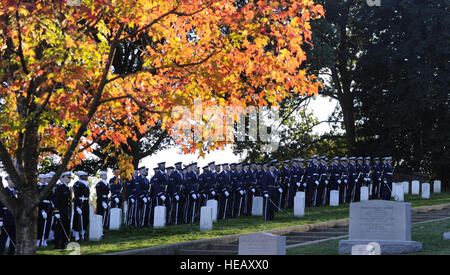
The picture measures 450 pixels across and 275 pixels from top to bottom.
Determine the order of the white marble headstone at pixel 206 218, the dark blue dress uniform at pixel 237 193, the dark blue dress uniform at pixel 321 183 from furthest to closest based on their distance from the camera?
the dark blue dress uniform at pixel 321 183
the dark blue dress uniform at pixel 237 193
the white marble headstone at pixel 206 218

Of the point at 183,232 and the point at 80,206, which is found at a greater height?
the point at 80,206

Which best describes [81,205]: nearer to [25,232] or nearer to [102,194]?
[102,194]

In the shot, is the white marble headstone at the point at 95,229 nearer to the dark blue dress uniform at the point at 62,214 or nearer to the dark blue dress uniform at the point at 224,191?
the dark blue dress uniform at the point at 62,214

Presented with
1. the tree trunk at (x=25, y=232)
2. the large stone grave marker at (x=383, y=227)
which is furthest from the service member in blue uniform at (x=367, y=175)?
the tree trunk at (x=25, y=232)

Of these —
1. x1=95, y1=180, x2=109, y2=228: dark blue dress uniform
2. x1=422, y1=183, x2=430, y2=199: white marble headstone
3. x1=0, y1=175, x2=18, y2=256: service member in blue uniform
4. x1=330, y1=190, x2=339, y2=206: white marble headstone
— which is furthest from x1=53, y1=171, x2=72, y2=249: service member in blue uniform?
x1=422, y1=183, x2=430, y2=199: white marble headstone

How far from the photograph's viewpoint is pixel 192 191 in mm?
22781

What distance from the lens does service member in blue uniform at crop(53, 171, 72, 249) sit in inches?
650

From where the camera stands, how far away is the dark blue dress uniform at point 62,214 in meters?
16.5

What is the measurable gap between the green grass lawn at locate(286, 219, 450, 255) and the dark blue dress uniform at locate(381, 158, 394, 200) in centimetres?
1055

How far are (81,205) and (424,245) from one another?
29.8 ft

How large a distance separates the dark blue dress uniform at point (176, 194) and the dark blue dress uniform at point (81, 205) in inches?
172

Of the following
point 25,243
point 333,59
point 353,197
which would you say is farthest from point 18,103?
point 333,59

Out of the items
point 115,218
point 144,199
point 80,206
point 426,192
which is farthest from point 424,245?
point 426,192
